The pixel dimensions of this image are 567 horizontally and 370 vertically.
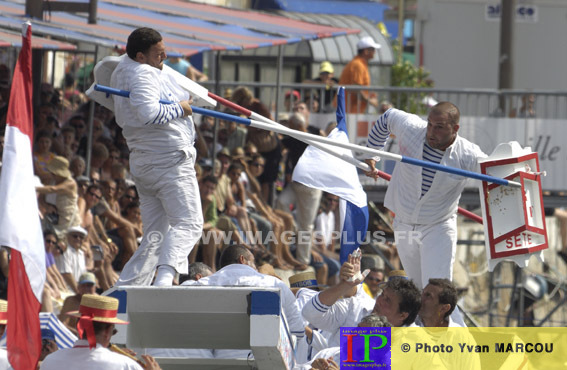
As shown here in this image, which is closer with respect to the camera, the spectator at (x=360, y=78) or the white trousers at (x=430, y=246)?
the white trousers at (x=430, y=246)

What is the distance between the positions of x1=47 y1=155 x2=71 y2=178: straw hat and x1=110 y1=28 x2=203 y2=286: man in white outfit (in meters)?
4.00

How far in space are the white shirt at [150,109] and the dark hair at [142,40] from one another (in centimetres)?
9

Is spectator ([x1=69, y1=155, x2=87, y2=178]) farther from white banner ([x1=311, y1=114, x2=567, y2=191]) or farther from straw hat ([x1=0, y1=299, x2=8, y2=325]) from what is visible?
white banner ([x1=311, y1=114, x2=567, y2=191])

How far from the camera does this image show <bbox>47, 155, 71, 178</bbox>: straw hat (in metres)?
14.2

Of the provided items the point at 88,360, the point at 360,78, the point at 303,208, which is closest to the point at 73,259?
the point at 303,208

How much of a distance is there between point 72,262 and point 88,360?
6168mm

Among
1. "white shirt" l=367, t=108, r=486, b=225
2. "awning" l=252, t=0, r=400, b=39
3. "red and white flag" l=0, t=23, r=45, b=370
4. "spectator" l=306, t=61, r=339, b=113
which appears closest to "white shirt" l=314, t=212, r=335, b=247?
"spectator" l=306, t=61, r=339, b=113

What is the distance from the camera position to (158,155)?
10.0m

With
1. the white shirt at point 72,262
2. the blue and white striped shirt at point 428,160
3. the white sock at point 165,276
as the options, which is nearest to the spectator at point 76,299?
the white shirt at point 72,262

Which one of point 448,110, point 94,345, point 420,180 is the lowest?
point 94,345

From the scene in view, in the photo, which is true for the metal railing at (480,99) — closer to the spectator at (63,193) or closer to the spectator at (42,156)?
the spectator at (42,156)

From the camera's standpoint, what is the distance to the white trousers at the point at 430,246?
1052 cm

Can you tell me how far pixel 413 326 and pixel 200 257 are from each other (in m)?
6.33

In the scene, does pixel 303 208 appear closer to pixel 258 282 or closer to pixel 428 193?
pixel 428 193
